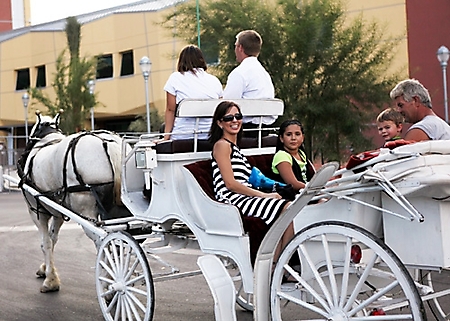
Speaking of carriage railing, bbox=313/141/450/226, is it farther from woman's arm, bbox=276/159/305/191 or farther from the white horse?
the white horse

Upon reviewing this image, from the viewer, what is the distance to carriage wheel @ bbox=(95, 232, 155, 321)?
211 inches

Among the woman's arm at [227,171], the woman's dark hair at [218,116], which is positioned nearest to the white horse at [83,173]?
the woman's dark hair at [218,116]

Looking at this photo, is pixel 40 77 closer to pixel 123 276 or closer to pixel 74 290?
pixel 74 290

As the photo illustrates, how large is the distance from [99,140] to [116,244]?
176 centimetres

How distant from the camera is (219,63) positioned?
19141 millimetres

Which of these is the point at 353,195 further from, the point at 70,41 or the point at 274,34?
the point at 70,41

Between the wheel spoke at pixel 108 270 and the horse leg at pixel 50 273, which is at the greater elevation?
the wheel spoke at pixel 108 270

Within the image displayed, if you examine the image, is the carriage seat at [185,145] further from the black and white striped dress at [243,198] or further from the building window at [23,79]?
the building window at [23,79]

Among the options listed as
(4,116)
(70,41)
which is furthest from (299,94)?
(4,116)

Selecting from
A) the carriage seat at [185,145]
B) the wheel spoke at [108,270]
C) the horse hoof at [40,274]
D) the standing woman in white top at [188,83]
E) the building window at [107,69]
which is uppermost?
the building window at [107,69]

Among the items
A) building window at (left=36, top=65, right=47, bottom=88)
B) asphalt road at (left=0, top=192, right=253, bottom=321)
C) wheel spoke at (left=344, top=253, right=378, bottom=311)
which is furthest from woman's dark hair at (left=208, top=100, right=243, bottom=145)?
building window at (left=36, top=65, right=47, bottom=88)

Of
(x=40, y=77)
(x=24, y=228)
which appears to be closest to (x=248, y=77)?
(x=24, y=228)

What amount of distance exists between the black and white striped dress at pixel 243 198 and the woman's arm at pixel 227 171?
0.04m

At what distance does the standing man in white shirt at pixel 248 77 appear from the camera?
6.12 m
